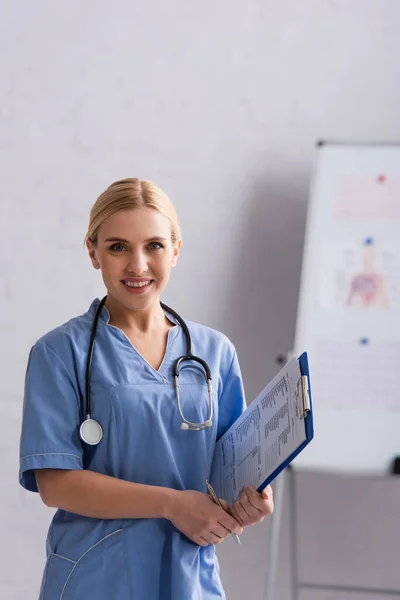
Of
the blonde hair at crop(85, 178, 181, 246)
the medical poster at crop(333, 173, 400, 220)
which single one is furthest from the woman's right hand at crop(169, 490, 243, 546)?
the medical poster at crop(333, 173, 400, 220)

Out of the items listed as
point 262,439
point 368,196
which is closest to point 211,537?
point 262,439

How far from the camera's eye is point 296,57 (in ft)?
7.29

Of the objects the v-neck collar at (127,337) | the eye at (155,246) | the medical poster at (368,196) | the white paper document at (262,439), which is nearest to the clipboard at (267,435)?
the white paper document at (262,439)

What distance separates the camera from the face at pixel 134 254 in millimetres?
1091

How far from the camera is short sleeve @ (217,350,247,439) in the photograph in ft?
3.96

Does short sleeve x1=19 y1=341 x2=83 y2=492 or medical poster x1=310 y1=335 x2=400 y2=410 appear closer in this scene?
short sleeve x1=19 y1=341 x2=83 y2=492

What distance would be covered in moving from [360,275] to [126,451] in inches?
43.4

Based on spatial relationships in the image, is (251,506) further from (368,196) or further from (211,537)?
(368,196)

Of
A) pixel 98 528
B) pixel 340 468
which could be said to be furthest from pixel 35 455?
pixel 340 468

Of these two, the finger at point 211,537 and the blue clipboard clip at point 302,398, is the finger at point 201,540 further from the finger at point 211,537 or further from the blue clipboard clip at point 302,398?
the blue clipboard clip at point 302,398

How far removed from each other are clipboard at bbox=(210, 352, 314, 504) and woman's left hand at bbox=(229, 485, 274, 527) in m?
0.01

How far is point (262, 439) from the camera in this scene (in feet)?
3.39

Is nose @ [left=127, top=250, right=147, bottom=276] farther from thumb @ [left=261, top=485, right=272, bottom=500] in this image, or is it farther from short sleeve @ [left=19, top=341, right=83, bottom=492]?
thumb @ [left=261, top=485, right=272, bottom=500]

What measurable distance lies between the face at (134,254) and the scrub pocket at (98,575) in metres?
0.33
